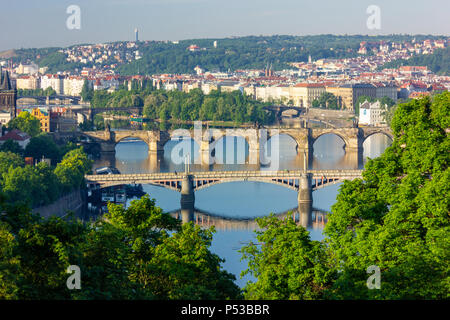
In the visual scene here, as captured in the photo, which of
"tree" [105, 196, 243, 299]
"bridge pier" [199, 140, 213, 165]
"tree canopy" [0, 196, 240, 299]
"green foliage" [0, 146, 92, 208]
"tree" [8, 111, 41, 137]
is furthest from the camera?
"tree" [8, 111, 41, 137]

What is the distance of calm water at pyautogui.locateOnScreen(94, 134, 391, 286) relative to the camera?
26.1 m

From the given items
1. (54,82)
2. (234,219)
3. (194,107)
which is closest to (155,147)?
(194,107)

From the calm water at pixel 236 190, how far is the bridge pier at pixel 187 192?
22cm

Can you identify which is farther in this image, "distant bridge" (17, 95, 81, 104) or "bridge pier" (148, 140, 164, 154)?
"distant bridge" (17, 95, 81, 104)

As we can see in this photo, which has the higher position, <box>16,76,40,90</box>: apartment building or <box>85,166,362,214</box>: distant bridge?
<box>16,76,40,90</box>: apartment building

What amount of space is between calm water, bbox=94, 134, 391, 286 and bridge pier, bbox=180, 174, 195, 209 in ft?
0.73

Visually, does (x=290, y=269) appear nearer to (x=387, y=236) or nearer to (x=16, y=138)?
(x=387, y=236)

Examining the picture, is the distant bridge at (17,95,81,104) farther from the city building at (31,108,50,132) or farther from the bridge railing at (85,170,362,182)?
the bridge railing at (85,170,362,182)

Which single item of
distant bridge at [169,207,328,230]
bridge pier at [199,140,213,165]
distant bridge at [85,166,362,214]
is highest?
distant bridge at [85,166,362,214]

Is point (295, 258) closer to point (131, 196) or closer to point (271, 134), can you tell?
point (131, 196)

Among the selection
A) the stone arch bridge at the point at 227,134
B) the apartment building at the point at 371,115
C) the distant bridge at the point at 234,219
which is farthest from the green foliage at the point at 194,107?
the distant bridge at the point at 234,219

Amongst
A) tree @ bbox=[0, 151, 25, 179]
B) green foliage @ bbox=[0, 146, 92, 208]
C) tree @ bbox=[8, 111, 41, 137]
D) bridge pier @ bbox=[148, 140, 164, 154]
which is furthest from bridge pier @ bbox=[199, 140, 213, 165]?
tree @ bbox=[0, 151, 25, 179]

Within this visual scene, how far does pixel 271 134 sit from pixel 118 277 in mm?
41775

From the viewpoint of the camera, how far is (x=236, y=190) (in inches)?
1400
